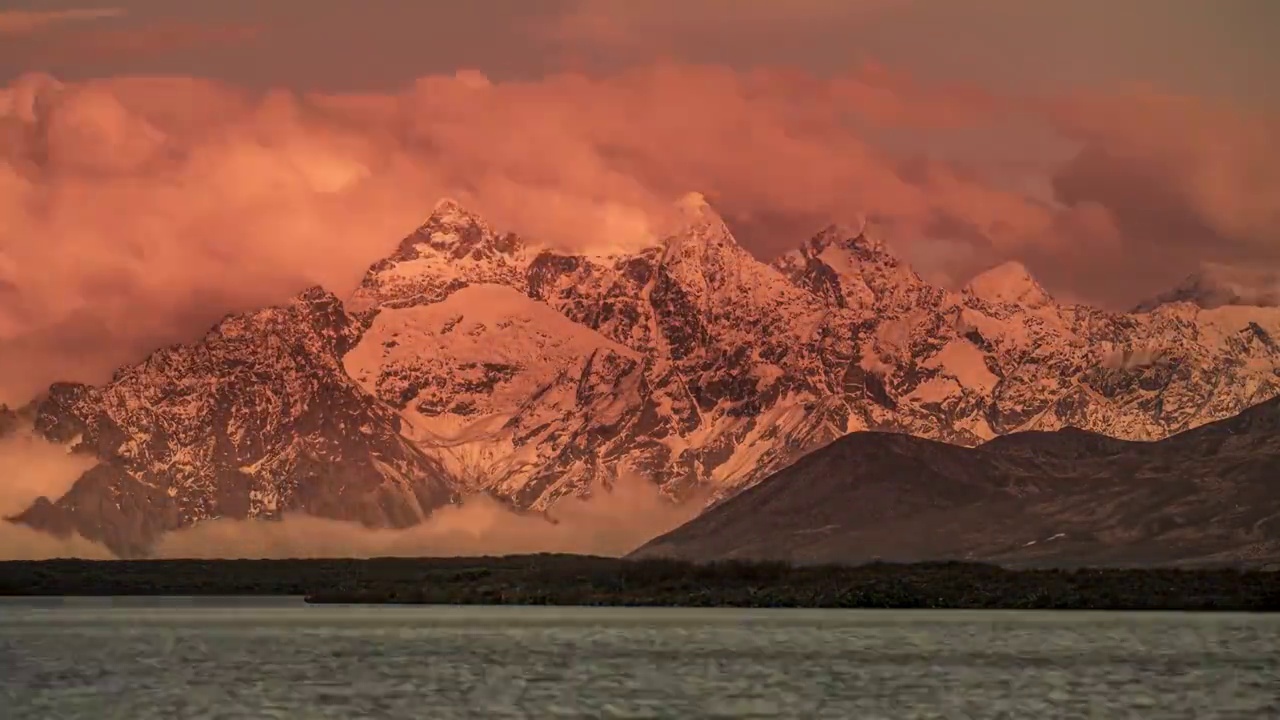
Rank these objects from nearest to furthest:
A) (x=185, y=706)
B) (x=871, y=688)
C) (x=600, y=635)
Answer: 1. (x=185, y=706)
2. (x=871, y=688)
3. (x=600, y=635)

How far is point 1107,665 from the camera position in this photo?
13875cm

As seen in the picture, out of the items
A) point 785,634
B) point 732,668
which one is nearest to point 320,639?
point 785,634

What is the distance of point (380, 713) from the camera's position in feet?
314

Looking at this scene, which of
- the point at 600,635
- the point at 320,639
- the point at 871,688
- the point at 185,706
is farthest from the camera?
the point at 600,635

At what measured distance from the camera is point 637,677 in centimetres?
12281

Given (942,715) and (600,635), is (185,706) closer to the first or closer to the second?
(942,715)

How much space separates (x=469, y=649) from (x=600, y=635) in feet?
119

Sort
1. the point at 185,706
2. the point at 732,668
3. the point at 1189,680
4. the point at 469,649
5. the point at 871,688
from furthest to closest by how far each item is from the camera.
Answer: the point at 469,649
the point at 732,668
the point at 1189,680
the point at 871,688
the point at 185,706

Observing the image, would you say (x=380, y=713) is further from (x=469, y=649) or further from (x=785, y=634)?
(x=785, y=634)

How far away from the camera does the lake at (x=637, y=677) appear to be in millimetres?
98000

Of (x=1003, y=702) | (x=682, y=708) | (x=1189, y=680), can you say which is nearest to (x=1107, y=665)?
(x=1189, y=680)

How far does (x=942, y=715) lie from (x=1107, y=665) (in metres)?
46.6

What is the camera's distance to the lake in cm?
9800

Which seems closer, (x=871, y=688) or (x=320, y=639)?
(x=871, y=688)
